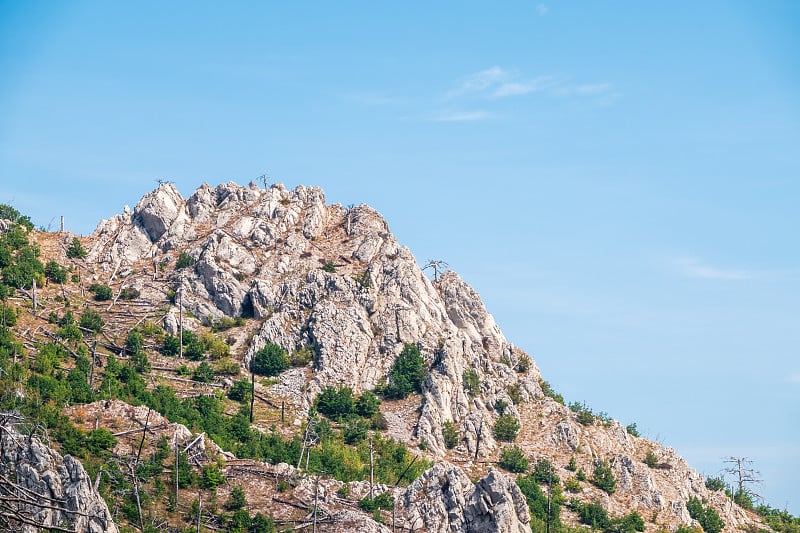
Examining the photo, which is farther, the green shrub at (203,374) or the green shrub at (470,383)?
the green shrub at (470,383)

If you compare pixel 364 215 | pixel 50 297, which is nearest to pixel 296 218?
pixel 364 215

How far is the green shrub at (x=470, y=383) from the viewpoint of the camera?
134625mm

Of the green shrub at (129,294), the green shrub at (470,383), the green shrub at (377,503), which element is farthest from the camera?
the green shrub at (129,294)

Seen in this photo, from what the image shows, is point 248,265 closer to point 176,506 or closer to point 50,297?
point 50,297

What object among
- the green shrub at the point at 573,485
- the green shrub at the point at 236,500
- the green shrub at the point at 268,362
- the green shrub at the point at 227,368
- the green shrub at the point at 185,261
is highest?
the green shrub at the point at 185,261

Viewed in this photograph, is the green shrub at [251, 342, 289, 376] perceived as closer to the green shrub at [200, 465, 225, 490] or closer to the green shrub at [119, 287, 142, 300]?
the green shrub at [119, 287, 142, 300]

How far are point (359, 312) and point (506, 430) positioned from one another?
78.0 ft

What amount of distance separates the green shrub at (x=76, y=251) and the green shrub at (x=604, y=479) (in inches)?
2935

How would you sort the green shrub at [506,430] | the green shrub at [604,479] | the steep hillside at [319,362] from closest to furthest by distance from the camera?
the steep hillside at [319,362] → the green shrub at [604,479] → the green shrub at [506,430]

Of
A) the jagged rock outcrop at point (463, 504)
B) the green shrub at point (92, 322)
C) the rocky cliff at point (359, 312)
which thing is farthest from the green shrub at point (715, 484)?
the green shrub at point (92, 322)

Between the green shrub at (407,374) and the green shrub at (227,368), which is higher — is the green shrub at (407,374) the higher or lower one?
the higher one

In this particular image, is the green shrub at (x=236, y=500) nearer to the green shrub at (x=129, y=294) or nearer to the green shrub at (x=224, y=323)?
the green shrub at (x=224, y=323)

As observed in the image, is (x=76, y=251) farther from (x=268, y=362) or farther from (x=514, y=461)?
(x=514, y=461)

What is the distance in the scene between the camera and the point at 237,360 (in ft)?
432
